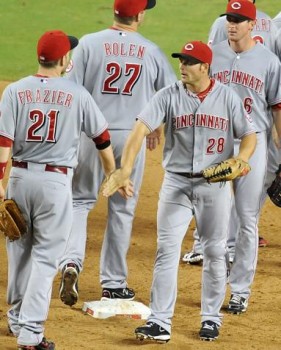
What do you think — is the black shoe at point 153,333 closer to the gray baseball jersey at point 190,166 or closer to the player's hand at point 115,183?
the gray baseball jersey at point 190,166

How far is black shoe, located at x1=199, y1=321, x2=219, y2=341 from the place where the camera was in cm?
854

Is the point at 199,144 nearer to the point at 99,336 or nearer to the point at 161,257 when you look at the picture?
the point at 161,257

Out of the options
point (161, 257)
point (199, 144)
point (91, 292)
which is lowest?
point (91, 292)

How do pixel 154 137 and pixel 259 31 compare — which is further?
pixel 259 31

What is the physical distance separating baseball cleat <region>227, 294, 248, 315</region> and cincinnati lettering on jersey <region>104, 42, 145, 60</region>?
1.89 m

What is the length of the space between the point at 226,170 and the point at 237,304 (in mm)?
1537

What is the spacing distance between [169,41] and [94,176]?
954cm

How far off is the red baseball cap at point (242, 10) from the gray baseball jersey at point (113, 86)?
2.02ft

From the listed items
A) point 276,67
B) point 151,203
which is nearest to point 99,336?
point 276,67

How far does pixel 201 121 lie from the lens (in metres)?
8.36

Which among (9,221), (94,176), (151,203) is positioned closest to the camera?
(9,221)

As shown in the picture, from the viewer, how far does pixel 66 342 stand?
8.34 m

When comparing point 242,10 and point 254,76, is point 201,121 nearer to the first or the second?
point 254,76

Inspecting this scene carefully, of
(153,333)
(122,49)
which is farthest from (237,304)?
(122,49)
